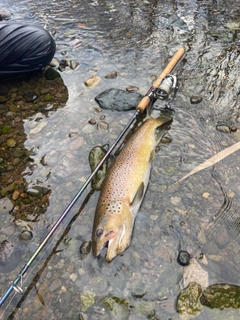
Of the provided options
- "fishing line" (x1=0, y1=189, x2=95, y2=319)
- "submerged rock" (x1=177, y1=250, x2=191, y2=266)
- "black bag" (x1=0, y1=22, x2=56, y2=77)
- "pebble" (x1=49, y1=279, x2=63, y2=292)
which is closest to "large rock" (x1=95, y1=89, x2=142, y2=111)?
"black bag" (x1=0, y1=22, x2=56, y2=77)

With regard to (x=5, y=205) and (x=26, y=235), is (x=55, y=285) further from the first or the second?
(x=5, y=205)

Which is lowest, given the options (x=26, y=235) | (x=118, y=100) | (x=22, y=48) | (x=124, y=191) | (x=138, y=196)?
(x=26, y=235)

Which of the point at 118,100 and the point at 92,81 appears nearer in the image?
the point at 118,100

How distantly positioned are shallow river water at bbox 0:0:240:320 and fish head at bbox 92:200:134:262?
0.12 metres

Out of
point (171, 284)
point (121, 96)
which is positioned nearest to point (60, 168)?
point (121, 96)

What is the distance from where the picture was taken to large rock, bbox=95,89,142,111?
4.40 m

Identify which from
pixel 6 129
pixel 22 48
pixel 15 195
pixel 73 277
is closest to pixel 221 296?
pixel 73 277

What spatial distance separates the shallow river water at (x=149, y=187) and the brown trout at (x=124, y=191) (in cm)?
14

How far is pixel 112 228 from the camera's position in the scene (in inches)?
111

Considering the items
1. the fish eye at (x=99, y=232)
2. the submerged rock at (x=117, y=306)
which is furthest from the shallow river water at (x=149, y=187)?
the fish eye at (x=99, y=232)

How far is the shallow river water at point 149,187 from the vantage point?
2680 mm

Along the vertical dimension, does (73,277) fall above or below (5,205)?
below

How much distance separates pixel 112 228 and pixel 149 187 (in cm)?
81

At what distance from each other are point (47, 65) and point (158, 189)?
2.98 m
